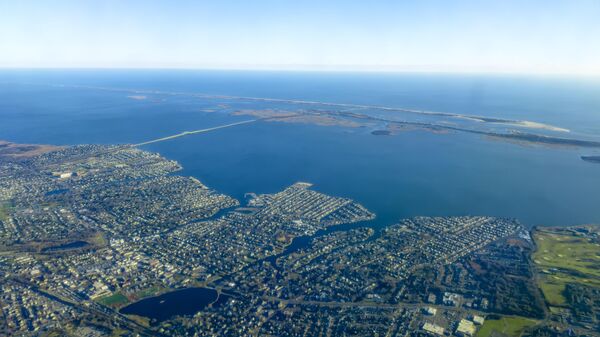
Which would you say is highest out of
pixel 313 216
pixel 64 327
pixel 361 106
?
pixel 361 106

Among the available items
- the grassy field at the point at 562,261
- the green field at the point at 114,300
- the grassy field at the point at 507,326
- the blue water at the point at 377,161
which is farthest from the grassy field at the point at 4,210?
the grassy field at the point at 562,261

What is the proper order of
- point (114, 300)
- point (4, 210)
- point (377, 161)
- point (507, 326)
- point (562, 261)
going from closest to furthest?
point (507, 326)
point (114, 300)
point (562, 261)
point (4, 210)
point (377, 161)

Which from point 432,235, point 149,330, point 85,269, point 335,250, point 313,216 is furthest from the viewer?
point 313,216

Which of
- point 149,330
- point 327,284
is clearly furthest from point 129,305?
point 327,284

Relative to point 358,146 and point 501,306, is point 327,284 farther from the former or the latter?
point 358,146

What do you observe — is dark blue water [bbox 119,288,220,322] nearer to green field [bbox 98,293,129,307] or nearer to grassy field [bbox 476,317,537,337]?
green field [bbox 98,293,129,307]

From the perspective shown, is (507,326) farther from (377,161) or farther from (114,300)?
(377,161)

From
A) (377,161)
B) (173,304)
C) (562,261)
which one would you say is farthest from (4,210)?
(562,261)

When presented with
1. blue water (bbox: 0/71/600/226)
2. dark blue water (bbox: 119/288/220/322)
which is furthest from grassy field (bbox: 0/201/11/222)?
dark blue water (bbox: 119/288/220/322)
